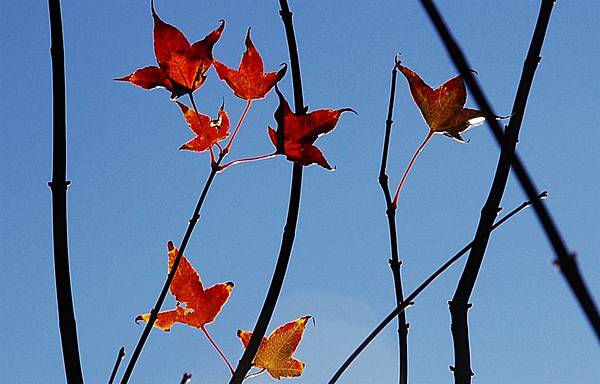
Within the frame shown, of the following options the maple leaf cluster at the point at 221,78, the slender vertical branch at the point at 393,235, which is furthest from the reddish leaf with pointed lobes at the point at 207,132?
the slender vertical branch at the point at 393,235

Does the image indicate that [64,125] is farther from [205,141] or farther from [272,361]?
[272,361]

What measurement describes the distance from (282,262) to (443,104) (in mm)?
199

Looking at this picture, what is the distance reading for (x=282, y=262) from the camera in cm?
44

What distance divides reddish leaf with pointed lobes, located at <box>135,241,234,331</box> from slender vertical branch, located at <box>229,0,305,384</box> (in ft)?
0.36

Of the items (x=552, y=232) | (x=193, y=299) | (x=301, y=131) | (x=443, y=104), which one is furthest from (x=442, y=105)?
(x=552, y=232)

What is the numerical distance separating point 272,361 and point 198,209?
153mm

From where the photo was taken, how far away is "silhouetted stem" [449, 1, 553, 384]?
432 millimetres

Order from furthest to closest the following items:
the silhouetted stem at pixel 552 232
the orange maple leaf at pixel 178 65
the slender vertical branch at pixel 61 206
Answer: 1. the orange maple leaf at pixel 178 65
2. the slender vertical branch at pixel 61 206
3. the silhouetted stem at pixel 552 232

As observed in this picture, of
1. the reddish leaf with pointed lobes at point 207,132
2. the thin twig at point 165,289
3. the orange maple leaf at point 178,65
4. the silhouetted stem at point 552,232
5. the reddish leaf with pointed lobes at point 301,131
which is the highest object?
the orange maple leaf at point 178,65

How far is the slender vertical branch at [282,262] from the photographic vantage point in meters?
0.44

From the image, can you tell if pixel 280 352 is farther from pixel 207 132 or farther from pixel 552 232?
pixel 552 232

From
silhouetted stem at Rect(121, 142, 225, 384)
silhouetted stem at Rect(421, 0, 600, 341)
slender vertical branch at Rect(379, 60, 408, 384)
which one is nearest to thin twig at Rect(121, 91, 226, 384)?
silhouetted stem at Rect(121, 142, 225, 384)

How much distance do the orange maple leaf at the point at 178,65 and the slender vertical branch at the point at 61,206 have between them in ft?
0.31

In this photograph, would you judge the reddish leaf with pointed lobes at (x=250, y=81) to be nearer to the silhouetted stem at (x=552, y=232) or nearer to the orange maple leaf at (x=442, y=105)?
the orange maple leaf at (x=442, y=105)
